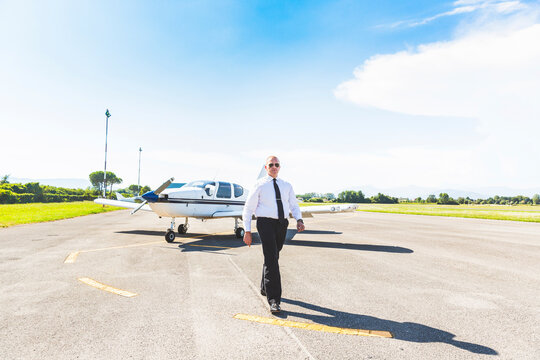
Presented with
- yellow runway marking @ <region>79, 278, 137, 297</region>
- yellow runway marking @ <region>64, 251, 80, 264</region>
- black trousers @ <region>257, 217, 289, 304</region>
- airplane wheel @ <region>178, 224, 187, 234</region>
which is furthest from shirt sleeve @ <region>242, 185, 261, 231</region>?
airplane wheel @ <region>178, 224, 187, 234</region>

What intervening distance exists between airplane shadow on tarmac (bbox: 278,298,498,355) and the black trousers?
12.6 inches

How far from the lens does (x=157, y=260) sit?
7859 millimetres

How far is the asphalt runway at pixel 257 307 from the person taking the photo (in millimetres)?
3178

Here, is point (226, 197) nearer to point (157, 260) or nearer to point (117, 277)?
point (157, 260)

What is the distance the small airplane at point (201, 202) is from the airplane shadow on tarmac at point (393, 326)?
7.57 metres

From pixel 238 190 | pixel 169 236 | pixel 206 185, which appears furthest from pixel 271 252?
pixel 238 190

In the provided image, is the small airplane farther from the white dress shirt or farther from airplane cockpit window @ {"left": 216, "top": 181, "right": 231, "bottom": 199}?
the white dress shirt

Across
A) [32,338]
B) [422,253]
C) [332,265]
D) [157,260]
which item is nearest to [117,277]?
[157,260]

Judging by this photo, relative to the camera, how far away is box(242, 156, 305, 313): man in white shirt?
4371 mm

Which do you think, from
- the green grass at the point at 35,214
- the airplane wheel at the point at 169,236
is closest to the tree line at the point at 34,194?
the green grass at the point at 35,214

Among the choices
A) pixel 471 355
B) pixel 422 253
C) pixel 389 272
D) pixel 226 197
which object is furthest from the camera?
pixel 226 197

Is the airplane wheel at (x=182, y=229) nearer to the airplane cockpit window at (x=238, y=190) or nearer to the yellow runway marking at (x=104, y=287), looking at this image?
the airplane cockpit window at (x=238, y=190)

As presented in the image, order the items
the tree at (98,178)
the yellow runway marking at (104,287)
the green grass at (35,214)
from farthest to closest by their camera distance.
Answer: the tree at (98,178), the green grass at (35,214), the yellow runway marking at (104,287)

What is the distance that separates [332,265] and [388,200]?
97.4 m
